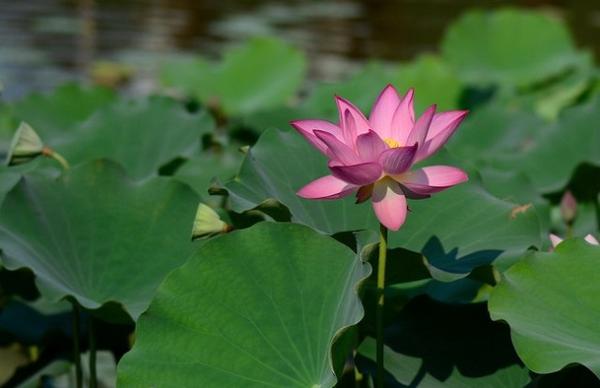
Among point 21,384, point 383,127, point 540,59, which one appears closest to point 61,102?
point 21,384

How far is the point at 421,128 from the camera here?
117 centimetres

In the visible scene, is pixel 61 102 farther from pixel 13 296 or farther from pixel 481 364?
pixel 481 364

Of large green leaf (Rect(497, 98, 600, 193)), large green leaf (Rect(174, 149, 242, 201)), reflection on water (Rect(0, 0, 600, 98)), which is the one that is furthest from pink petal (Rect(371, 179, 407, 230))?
reflection on water (Rect(0, 0, 600, 98))

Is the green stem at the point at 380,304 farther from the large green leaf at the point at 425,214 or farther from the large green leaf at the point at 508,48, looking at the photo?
the large green leaf at the point at 508,48

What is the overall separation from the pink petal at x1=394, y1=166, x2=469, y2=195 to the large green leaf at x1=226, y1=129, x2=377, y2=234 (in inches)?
7.8

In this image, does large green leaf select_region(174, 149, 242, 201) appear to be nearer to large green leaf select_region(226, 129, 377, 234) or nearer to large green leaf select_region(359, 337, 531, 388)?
large green leaf select_region(226, 129, 377, 234)

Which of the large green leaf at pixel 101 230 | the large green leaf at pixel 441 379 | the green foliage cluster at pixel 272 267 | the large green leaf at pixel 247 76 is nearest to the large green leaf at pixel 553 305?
the green foliage cluster at pixel 272 267

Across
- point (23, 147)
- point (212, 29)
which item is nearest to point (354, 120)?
point (23, 147)

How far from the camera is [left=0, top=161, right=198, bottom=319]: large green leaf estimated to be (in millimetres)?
1444

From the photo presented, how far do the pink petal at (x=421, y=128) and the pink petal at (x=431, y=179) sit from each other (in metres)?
0.03

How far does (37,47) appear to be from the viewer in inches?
235

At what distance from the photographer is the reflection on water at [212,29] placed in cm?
571

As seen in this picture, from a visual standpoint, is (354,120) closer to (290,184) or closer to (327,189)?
(327,189)

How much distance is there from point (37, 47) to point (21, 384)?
4522mm
